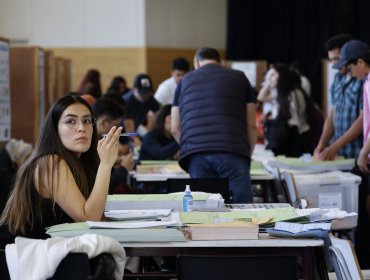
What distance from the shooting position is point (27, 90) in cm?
797

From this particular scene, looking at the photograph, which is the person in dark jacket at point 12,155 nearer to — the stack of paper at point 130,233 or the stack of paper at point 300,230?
the stack of paper at point 130,233

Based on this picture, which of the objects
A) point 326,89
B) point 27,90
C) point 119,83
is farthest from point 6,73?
point 326,89

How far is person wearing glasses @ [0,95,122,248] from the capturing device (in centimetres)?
332

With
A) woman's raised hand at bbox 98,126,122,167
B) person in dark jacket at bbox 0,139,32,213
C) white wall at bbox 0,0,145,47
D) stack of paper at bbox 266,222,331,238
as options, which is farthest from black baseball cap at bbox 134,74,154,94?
stack of paper at bbox 266,222,331,238

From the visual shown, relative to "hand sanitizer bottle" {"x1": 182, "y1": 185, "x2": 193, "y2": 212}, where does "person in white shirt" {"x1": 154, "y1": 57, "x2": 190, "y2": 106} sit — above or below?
above

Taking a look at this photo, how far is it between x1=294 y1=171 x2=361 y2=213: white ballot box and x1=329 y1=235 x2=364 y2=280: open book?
2157 millimetres

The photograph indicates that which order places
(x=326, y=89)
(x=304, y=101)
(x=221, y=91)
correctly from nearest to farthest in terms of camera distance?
(x=221, y=91) < (x=304, y=101) < (x=326, y=89)

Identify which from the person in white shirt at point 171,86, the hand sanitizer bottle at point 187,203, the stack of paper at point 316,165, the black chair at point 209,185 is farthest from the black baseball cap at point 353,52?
the person in white shirt at point 171,86

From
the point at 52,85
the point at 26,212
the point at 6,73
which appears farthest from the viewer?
the point at 52,85

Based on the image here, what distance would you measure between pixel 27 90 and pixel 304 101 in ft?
8.33

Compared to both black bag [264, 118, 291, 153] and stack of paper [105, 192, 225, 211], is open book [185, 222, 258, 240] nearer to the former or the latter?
stack of paper [105, 192, 225, 211]

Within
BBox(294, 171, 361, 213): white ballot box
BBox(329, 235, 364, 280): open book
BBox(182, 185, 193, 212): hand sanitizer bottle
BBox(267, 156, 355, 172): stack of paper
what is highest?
BBox(182, 185, 193, 212): hand sanitizer bottle

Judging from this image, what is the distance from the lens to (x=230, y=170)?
16.8ft

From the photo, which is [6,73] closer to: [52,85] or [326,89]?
[52,85]
